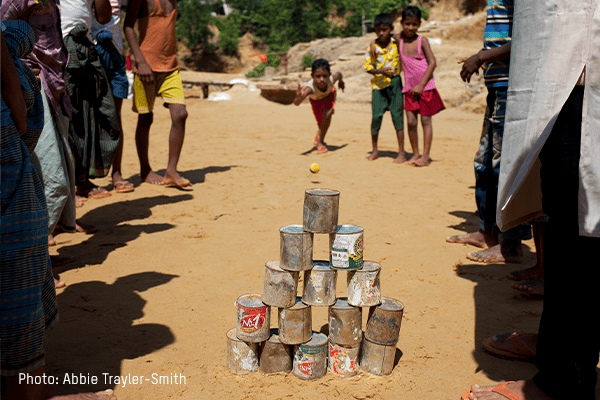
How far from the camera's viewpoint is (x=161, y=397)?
79.6 inches

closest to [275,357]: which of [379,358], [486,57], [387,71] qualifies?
[379,358]

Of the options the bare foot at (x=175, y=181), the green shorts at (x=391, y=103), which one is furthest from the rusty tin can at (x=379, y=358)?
the green shorts at (x=391, y=103)

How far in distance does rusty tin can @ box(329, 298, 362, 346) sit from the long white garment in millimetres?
756

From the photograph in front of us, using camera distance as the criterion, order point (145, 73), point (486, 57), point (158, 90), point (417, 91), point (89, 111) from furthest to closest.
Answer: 1. point (417, 91)
2. point (158, 90)
3. point (145, 73)
4. point (89, 111)
5. point (486, 57)

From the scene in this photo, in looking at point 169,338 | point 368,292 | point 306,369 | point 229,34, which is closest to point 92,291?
point 169,338

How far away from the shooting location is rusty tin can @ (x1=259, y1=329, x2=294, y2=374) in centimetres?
223

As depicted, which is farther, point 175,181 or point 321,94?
point 321,94

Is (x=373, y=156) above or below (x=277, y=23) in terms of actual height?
below

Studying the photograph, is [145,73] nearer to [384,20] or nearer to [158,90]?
[158,90]

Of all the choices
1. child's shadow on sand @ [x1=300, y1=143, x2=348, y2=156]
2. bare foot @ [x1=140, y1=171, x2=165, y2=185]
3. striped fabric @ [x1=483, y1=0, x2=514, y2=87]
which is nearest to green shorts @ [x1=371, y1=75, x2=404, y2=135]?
child's shadow on sand @ [x1=300, y1=143, x2=348, y2=156]

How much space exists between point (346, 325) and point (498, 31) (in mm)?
2248

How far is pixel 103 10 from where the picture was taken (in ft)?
14.1

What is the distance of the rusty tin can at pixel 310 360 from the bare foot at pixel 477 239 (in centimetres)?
215

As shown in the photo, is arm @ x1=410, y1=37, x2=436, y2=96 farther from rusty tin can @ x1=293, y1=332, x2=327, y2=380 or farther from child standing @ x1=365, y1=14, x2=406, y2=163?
rusty tin can @ x1=293, y1=332, x2=327, y2=380
